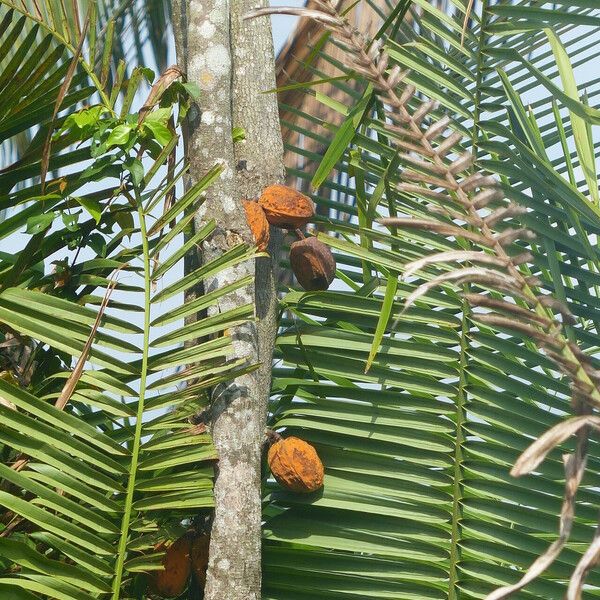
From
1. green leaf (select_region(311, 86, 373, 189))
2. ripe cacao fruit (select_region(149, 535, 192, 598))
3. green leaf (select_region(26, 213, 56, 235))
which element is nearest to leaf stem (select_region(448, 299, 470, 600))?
green leaf (select_region(311, 86, 373, 189))

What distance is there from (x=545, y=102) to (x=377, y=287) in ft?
2.39

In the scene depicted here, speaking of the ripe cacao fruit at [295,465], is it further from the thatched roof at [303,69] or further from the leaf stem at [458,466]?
the thatched roof at [303,69]

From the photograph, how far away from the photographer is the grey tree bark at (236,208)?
1.54 m

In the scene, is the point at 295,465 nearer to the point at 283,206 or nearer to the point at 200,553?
the point at 200,553

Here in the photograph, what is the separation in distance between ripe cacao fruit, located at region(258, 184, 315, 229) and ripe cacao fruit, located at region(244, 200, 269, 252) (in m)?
0.02

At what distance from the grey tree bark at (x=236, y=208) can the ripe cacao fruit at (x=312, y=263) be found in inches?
1.9

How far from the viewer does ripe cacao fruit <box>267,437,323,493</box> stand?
1.64 meters

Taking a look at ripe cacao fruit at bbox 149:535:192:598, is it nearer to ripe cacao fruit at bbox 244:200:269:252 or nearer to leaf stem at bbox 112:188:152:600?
leaf stem at bbox 112:188:152:600

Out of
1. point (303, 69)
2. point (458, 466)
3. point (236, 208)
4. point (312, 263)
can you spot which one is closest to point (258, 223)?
point (236, 208)

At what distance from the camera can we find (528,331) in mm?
573

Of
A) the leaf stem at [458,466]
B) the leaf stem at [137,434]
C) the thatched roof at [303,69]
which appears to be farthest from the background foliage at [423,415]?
the thatched roof at [303,69]

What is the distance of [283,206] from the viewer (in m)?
1.73

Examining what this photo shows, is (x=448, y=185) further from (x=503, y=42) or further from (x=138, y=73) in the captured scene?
(x=503, y=42)

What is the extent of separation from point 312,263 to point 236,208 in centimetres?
20
